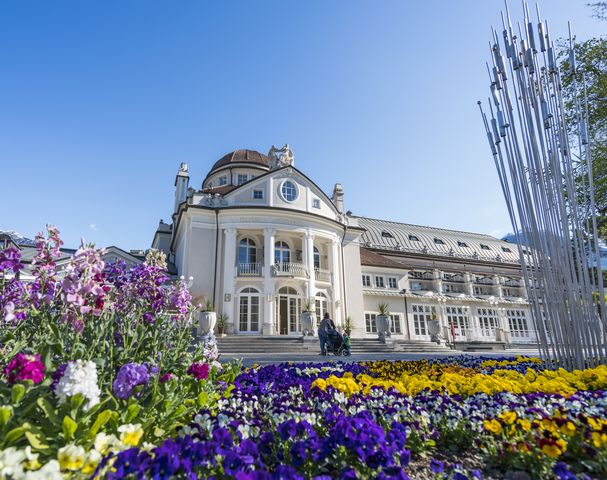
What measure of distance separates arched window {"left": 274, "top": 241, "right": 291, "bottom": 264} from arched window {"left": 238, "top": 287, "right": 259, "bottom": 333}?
330 cm

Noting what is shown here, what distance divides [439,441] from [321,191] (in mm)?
22485

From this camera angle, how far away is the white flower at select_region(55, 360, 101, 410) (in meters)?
2.31

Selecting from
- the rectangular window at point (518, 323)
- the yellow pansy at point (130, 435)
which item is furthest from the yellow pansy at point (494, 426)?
the rectangular window at point (518, 323)

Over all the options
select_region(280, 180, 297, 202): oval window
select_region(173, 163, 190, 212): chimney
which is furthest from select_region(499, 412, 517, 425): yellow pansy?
select_region(173, 163, 190, 212): chimney

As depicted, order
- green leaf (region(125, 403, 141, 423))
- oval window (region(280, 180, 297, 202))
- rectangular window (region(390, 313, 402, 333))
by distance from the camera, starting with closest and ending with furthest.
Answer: green leaf (region(125, 403, 141, 423)), oval window (region(280, 180, 297, 202)), rectangular window (region(390, 313, 402, 333))

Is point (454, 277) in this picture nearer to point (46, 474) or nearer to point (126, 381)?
point (126, 381)

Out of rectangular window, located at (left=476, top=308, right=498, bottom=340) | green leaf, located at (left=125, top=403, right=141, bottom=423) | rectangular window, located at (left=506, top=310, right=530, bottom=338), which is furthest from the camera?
rectangular window, located at (left=506, top=310, right=530, bottom=338)

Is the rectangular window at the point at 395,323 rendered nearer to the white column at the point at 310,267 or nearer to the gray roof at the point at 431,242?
the gray roof at the point at 431,242

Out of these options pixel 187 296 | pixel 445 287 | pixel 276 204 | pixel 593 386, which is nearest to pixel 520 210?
pixel 593 386

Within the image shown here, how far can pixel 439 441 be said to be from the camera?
318cm

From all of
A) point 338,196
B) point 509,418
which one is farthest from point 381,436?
point 338,196

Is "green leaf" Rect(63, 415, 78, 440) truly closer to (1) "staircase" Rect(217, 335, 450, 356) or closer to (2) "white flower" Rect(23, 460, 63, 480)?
(2) "white flower" Rect(23, 460, 63, 480)

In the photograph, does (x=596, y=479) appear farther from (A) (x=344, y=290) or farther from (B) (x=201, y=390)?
(A) (x=344, y=290)

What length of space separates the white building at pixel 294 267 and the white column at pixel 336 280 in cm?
7
